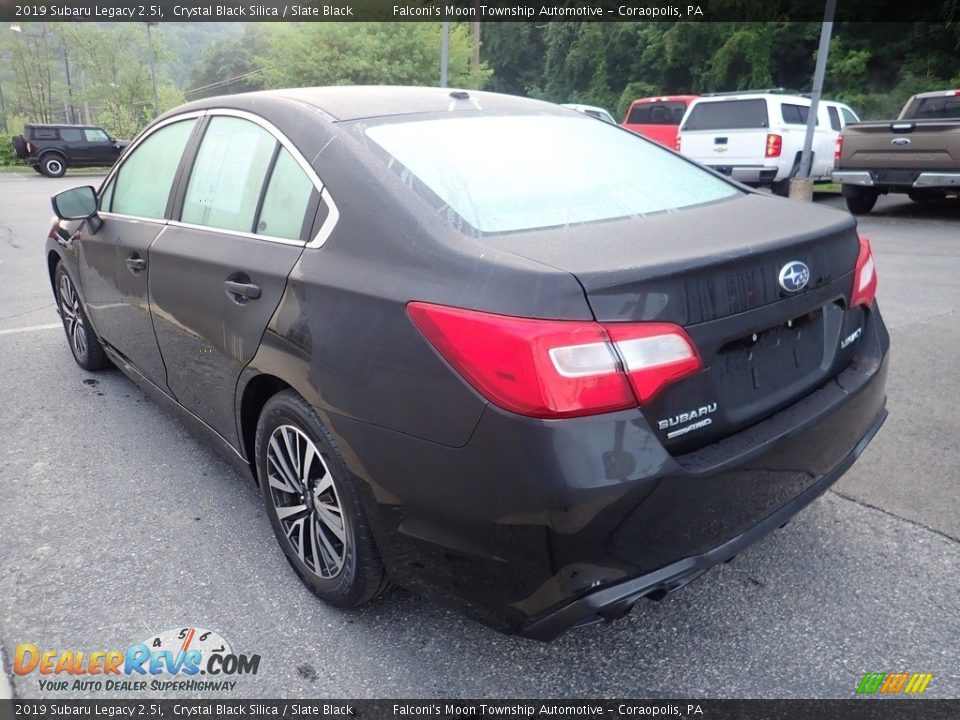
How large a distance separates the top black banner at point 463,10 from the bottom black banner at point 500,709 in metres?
20.6

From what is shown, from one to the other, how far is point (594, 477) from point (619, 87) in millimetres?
43936

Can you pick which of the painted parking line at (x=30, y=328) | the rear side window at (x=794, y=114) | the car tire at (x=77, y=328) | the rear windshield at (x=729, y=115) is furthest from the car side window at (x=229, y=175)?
the rear side window at (x=794, y=114)

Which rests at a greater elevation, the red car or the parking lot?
the red car

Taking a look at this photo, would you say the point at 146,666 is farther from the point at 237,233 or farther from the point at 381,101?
the point at 381,101

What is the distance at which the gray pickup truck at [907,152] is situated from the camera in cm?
1009

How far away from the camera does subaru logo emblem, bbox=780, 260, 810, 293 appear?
199cm

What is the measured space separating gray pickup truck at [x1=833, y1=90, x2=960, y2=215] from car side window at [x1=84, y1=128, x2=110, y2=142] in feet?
80.4

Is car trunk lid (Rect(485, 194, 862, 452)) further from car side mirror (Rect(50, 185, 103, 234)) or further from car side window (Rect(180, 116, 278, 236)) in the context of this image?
car side mirror (Rect(50, 185, 103, 234))

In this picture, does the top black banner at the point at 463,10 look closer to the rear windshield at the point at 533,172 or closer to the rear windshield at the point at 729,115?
the rear windshield at the point at 729,115

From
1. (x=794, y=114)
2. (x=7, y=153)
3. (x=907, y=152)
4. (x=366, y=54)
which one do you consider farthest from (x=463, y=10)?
(x=907, y=152)

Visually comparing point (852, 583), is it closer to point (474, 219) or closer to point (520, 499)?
point (520, 499)

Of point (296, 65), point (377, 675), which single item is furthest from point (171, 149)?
point (296, 65)

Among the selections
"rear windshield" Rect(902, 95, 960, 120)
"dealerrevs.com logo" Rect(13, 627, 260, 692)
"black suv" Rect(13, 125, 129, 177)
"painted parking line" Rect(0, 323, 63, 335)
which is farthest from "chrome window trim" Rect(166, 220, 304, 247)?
"black suv" Rect(13, 125, 129, 177)

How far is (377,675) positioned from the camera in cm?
215
